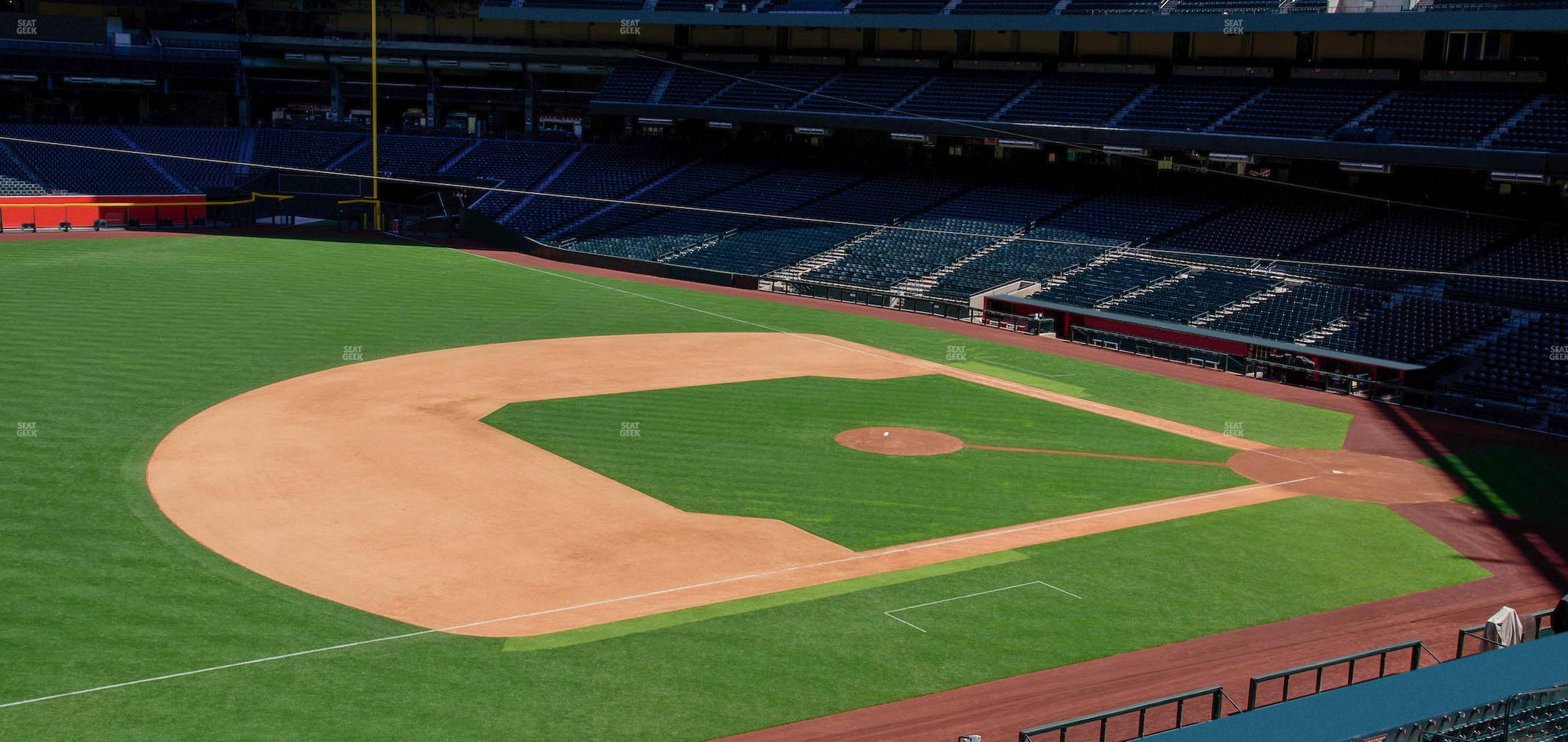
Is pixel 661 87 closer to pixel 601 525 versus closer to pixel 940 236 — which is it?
pixel 940 236

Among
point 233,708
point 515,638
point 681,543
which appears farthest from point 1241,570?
point 233,708

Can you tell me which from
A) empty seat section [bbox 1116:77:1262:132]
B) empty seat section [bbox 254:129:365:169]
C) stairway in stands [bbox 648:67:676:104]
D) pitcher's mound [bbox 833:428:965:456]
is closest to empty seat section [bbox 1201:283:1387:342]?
empty seat section [bbox 1116:77:1262:132]

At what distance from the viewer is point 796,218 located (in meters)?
58.1

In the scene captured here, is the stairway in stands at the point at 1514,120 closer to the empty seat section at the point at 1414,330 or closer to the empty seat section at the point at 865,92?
the empty seat section at the point at 1414,330

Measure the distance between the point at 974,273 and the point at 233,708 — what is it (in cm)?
3912

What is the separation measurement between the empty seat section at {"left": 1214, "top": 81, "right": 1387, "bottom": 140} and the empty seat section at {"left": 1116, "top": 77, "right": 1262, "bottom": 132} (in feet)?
3.19

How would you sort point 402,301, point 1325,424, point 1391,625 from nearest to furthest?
point 1391,625 → point 1325,424 → point 402,301

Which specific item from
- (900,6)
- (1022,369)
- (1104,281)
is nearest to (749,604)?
(1022,369)

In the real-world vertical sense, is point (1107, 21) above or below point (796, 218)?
above

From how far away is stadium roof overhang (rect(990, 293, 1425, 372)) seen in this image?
37312mm

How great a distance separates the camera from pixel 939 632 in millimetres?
18562

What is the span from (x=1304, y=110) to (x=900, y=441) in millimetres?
29522

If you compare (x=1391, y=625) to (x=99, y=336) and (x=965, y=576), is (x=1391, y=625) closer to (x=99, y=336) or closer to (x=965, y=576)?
(x=965, y=576)

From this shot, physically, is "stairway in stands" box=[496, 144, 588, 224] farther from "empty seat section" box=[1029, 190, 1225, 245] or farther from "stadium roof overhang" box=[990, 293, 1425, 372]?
"stadium roof overhang" box=[990, 293, 1425, 372]
